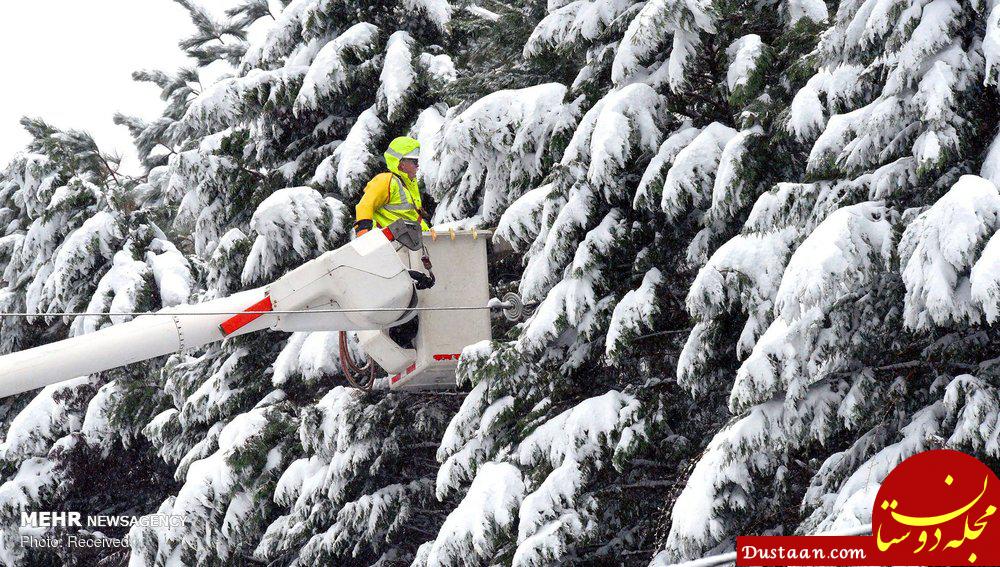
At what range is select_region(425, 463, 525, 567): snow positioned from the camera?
33.6ft

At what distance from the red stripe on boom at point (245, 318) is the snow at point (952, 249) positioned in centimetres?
492

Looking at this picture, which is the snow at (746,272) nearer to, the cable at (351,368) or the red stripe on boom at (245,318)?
the red stripe on boom at (245,318)

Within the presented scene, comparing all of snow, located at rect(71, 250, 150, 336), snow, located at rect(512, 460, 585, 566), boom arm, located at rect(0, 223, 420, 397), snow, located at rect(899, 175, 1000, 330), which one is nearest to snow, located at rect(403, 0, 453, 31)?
snow, located at rect(71, 250, 150, 336)

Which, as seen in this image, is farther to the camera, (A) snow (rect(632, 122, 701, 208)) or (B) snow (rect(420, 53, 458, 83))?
(B) snow (rect(420, 53, 458, 83))

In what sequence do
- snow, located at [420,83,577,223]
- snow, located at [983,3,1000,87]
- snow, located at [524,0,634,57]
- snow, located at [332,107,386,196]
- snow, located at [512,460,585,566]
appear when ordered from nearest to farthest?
snow, located at [983,3,1000,87] < snow, located at [512,460,585,566] < snow, located at [524,0,634,57] < snow, located at [420,83,577,223] < snow, located at [332,107,386,196]

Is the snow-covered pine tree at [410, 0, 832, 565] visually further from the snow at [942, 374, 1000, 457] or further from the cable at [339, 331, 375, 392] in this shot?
the snow at [942, 374, 1000, 457]

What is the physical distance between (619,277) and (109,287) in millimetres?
8104

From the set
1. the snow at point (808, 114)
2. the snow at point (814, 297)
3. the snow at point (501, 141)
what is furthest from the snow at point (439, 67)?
the snow at point (814, 297)

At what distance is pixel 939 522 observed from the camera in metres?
6.71

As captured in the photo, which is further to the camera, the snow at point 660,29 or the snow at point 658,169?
the snow at point 658,169

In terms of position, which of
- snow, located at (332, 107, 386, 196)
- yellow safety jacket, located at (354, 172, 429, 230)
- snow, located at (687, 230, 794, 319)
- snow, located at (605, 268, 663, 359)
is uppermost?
snow, located at (332, 107, 386, 196)

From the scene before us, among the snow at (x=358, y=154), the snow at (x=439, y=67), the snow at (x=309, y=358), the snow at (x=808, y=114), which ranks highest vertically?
the snow at (x=439, y=67)

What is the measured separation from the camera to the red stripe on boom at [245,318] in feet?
34.7

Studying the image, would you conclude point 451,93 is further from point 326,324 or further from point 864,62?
point 864,62
